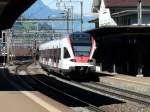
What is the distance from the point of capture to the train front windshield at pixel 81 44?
35906mm

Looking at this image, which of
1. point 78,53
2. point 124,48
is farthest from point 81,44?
point 124,48

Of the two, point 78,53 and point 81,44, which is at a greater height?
Answer: point 81,44

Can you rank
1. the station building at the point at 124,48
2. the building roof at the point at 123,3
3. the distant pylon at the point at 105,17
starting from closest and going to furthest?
1. the station building at the point at 124,48
2. the building roof at the point at 123,3
3. the distant pylon at the point at 105,17

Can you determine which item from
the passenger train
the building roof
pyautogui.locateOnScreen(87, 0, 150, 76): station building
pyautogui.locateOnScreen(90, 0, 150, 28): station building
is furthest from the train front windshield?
the building roof

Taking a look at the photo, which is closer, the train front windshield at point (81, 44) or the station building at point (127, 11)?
the train front windshield at point (81, 44)

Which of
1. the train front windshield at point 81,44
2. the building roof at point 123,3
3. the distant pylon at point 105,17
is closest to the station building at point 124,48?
the train front windshield at point 81,44

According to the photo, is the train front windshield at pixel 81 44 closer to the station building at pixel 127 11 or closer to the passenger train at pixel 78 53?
the passenger train at pixel 78 53

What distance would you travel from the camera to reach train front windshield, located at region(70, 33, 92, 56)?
118 ft

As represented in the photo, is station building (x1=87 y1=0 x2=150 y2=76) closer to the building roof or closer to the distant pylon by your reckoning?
the building roof

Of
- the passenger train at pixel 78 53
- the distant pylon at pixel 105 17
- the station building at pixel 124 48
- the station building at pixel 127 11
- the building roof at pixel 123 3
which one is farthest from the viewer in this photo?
the distant pylon at pixel 105 17

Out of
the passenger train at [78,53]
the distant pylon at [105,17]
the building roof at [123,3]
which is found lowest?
the passenger train at [78,53]

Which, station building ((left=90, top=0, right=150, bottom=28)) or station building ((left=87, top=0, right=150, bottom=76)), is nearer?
station building ((left=87, top=0, right=150, bottom=76))

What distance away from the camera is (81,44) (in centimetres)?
3606

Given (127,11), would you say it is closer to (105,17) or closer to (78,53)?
(105,17)
